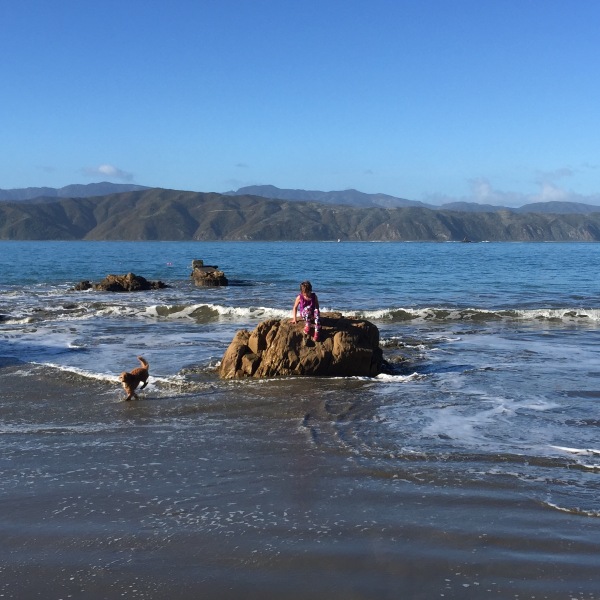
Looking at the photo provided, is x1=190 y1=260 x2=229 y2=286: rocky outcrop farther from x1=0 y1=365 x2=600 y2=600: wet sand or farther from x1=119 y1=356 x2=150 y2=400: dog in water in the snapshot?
x1=0 y1=365 x2=600 y2=600: wet sand

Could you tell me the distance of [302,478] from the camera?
6738mm

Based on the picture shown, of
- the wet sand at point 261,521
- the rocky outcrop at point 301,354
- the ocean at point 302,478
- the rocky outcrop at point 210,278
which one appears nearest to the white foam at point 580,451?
the ocean at point 302,478

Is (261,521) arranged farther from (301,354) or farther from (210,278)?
(210,278)

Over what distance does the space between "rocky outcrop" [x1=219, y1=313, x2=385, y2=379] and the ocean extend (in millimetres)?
399

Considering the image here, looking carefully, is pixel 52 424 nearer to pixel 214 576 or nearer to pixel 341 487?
pixel 341 487

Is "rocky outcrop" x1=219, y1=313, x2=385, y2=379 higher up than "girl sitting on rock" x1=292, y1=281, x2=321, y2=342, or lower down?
lower down

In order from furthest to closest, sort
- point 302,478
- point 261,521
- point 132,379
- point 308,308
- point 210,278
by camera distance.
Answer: point 210,278 < point 308,308 < point 132,379 < point 302,478 < point 261,521

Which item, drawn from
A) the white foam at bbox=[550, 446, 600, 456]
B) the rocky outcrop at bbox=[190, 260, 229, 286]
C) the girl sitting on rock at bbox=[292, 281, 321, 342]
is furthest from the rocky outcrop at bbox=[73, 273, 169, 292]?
the white foam at bbox=[550, 446, 600, 456]

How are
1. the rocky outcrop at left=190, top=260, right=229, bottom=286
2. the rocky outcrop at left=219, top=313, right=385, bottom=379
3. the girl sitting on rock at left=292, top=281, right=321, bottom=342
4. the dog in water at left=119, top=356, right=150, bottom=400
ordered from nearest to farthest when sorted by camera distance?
1. the dog in water at left=119, top=356, right=150, bottom=400
2. the rocky outcrop at left=219, top=313, right=385, bottom=379
3. the girl sitting on rock at left=292, top=281, right=321, bottom=342
4. the rocky outcrop at left=190, top=260, right=229, bottom=286

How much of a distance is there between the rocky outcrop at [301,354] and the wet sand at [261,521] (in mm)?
3218

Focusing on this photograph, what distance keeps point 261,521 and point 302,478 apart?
1.08 m

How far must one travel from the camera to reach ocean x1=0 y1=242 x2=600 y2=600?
4797 mm

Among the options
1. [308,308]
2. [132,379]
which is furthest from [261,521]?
[308,308]

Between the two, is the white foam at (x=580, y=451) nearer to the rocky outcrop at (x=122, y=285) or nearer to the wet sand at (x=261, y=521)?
Result: the wet sand at (x=261, y=521)
